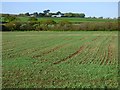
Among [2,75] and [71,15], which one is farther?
[71,15]

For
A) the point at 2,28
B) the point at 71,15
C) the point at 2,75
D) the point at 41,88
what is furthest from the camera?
the point at 71,15

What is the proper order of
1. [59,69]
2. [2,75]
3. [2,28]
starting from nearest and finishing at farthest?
1. [2,75]
2. [59,69]
3. [2,28]

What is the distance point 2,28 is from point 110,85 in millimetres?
62867

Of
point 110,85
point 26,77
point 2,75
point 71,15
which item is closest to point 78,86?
point 110,85

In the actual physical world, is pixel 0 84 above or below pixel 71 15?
below

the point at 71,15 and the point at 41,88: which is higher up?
the point at 71,15

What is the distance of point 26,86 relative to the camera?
9047 millimetres

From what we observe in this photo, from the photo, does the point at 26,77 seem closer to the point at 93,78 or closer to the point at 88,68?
the point at 93,78

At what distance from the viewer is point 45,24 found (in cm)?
7412

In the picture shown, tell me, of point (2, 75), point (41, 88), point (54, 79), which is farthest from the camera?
point (2, 75)

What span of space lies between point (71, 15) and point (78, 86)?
96085 millimetres

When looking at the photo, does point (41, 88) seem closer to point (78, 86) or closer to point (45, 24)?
point (78, 86)

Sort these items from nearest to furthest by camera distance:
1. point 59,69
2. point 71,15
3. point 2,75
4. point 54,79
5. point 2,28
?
point 54,79 < point 2,75 < point 59,69 < point 2,28 < point 71,15

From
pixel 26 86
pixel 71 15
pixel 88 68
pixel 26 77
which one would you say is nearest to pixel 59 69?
pixel 88 68
